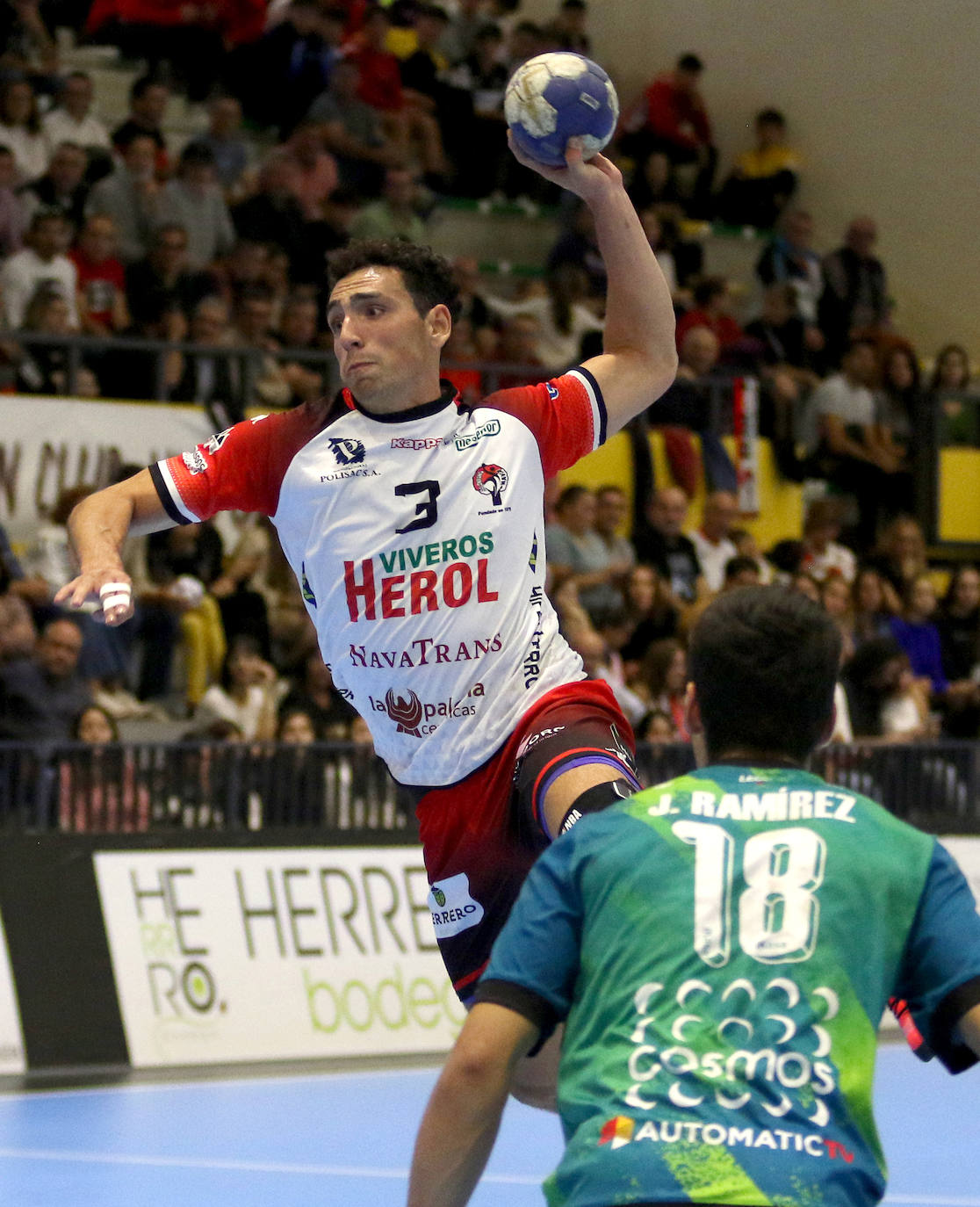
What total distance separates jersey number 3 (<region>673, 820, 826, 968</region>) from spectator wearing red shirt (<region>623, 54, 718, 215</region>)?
53.3 feet

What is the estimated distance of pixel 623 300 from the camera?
524 cm

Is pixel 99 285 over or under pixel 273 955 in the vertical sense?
over

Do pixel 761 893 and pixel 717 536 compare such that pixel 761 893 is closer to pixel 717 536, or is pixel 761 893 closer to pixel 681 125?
pixel 717 536

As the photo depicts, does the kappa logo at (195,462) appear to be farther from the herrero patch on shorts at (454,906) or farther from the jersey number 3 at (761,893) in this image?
the jersey number 3 at (761,893)

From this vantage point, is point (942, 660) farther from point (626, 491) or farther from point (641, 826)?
point (641, 826)

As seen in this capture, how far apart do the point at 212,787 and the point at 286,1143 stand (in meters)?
2.82

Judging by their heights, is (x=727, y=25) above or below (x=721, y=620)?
above

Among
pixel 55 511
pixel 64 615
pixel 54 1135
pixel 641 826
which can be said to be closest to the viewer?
pixel 641 826

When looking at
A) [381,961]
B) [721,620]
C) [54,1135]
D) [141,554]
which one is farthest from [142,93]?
[721,620]

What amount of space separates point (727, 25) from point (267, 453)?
1587cm

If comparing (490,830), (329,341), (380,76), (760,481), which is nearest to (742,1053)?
(490,830)

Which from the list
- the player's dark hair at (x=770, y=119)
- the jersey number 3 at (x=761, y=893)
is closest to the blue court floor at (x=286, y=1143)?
the jersey number 3 at (x=761, y=893)

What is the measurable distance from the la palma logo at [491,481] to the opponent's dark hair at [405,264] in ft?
1.50

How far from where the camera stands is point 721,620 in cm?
274
